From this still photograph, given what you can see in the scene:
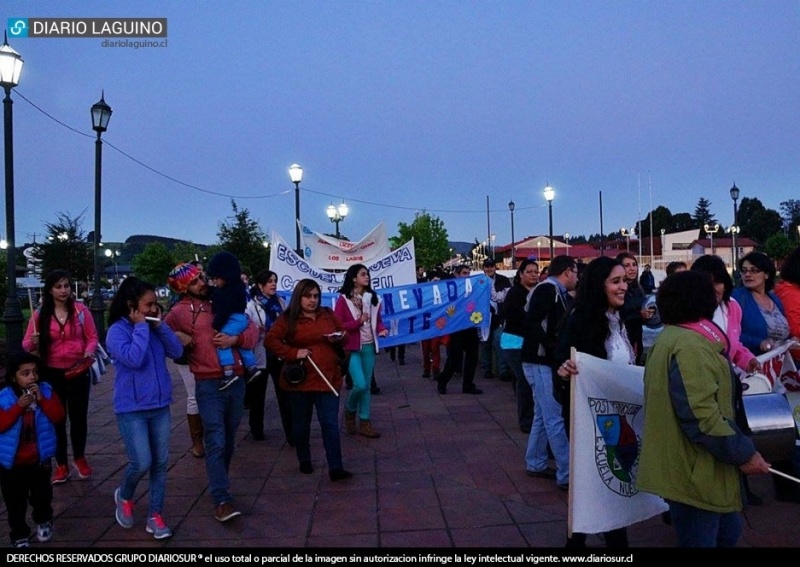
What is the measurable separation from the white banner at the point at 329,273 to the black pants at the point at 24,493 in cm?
576

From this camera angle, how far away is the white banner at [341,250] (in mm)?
11836

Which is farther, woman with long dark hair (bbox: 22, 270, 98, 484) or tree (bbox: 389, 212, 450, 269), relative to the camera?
tree (bbox: 389, 212, 450, 269)

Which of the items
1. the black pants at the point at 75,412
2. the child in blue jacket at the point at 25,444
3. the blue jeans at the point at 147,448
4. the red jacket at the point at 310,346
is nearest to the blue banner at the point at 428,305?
the red jacket at the point at 310,346

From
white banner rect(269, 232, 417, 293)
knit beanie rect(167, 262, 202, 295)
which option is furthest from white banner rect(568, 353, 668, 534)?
white banner rect(269, 232, 417, 293)

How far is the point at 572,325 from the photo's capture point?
12.8 ft

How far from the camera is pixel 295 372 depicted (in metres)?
5.34

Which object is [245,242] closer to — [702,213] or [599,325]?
[599,325]

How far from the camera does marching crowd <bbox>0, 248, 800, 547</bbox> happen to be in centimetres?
274

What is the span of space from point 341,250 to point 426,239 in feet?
154

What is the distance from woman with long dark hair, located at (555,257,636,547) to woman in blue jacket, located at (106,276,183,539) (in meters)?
2.58

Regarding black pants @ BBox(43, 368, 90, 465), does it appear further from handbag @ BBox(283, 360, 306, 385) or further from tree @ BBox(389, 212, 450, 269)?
tree @ BBox(389, 212, 450, 269)

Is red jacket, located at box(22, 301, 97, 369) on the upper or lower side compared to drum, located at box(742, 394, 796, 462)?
upper

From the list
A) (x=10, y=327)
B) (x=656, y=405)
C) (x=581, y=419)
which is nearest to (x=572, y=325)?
(x=581, y=419)
